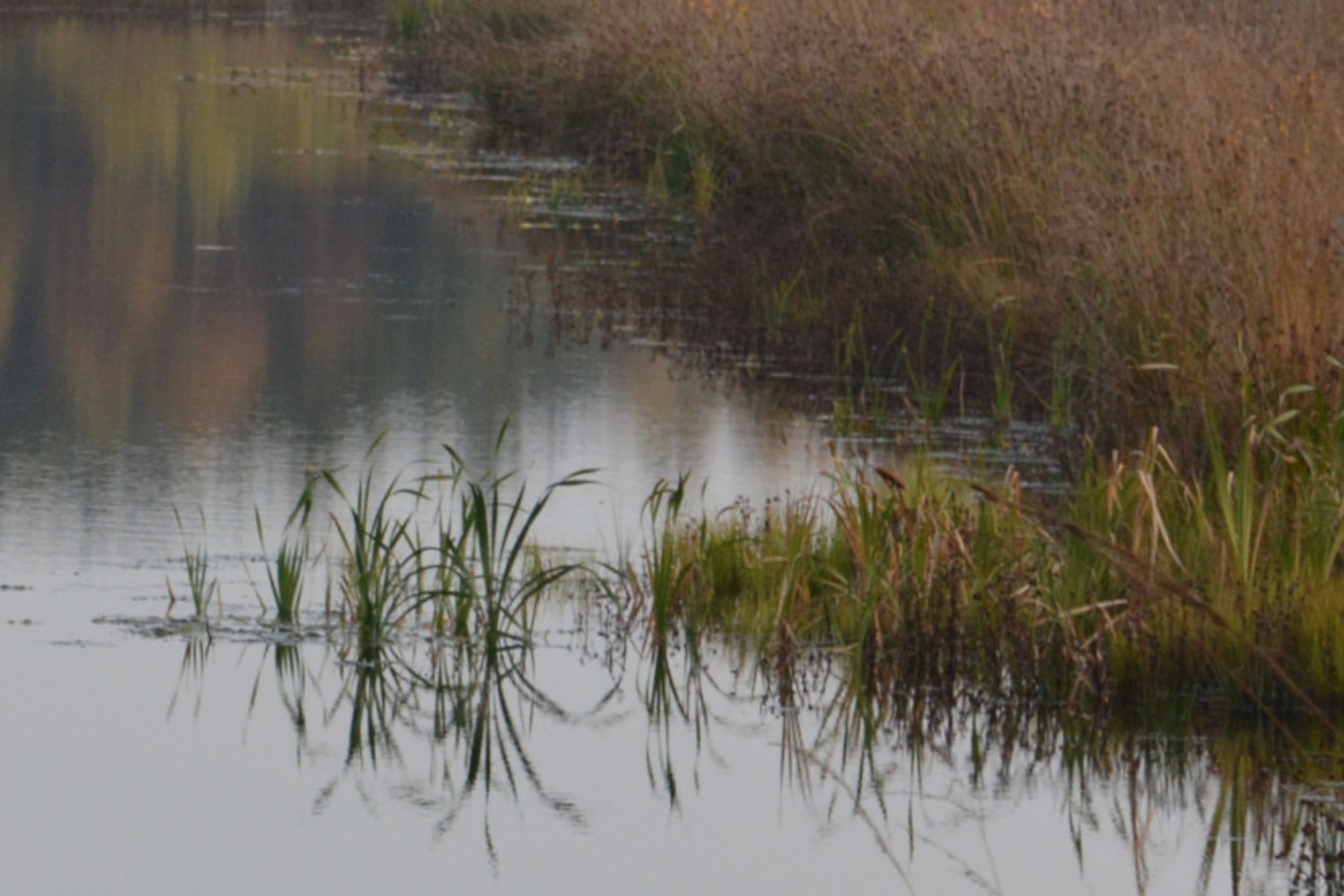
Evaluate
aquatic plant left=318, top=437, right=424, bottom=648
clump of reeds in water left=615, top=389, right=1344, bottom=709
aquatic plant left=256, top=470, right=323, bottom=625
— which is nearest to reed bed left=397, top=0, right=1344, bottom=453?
clump of reeds in water left=615, top=389, right=1344, bottom=709

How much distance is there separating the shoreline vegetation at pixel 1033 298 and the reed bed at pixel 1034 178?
0.10 ft

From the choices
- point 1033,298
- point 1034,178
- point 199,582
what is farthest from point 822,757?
point 1034,178

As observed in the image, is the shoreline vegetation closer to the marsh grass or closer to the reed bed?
the reed bed

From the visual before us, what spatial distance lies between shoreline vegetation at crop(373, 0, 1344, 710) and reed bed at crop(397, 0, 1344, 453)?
3 centimetres

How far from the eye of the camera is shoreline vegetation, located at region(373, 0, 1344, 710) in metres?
7.37

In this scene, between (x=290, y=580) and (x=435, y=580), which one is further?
(x=435, y=580)

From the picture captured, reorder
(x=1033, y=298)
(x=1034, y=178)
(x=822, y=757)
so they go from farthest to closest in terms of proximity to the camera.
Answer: (x=1034, y=178) → (x=1033, y=298) → (x=822, y=757)

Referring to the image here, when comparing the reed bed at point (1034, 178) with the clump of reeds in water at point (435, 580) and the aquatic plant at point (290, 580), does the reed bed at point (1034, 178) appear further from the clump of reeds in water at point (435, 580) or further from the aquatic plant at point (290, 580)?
the aquatic plant at point (290, 580)

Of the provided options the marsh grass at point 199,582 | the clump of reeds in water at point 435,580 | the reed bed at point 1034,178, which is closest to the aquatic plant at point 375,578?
the clump of reeds in water at point 435,580

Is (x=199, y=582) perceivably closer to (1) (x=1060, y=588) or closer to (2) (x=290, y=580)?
(2) (x=290, y=580)

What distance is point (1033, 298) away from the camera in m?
13.2

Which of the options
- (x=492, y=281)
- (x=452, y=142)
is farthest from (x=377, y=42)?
(x=492, y=281)

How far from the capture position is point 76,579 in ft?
28.5

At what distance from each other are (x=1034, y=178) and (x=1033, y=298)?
46.9 inches
